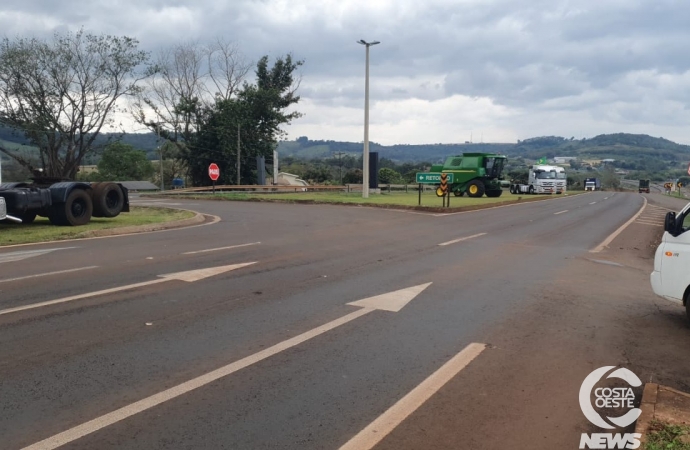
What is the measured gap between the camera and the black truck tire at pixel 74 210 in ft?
49.3

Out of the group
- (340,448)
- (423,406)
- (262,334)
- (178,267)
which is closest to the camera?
(340,448)

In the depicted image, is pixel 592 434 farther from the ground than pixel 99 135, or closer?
closer

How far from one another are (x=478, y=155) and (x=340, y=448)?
38.0 m

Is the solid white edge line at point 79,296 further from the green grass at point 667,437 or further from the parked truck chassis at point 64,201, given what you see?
the parked truck chassis at point 64,201

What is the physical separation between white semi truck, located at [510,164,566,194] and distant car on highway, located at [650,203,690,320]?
170 feet

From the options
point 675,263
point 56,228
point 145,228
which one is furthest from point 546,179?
point 675,263

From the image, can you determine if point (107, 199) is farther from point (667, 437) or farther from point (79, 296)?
point (667, 437)

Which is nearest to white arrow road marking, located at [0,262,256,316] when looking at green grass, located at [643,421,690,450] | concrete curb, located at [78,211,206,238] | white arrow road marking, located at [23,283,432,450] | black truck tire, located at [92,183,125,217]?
white arrow road marking, located at [23,283,432,450]

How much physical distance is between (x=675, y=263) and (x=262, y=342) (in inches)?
193

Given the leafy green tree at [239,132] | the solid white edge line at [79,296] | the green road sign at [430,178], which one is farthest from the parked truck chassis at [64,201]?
the leafy green tree at [239,132]

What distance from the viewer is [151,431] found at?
3.76 metres

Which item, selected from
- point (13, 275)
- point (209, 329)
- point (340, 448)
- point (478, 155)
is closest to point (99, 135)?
point (478, 155)

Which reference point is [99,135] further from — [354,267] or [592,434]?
Result: [592,434]

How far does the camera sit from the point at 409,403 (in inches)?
171
